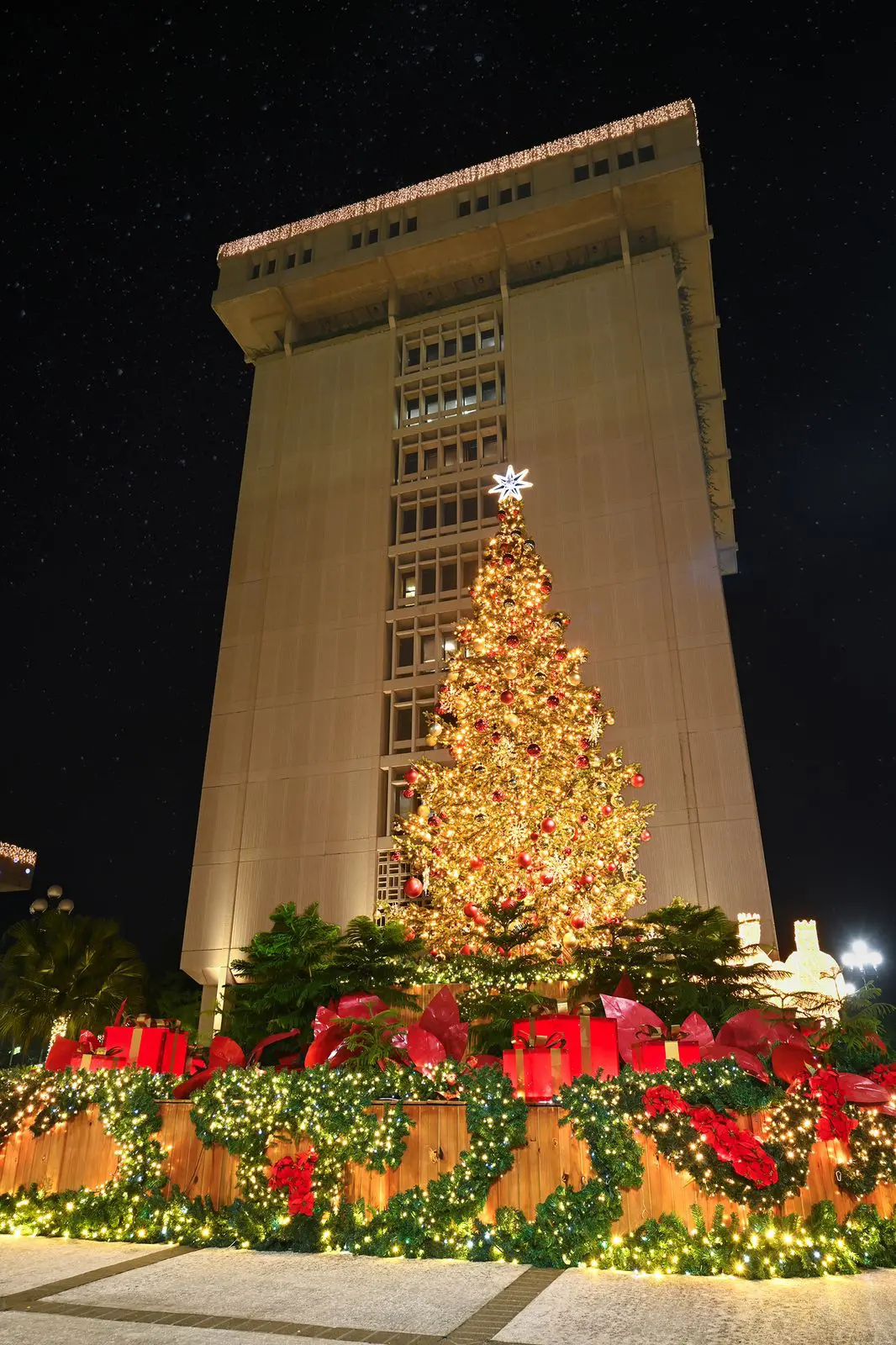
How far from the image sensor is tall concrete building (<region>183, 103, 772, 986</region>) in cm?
2462

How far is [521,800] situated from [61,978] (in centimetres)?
1369

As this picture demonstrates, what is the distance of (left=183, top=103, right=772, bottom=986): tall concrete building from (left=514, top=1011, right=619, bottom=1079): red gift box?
16.8m

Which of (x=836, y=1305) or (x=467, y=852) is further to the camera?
(x=467, y=852)

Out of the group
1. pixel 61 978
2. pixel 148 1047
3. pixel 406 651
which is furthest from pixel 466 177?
pixel 148 1047

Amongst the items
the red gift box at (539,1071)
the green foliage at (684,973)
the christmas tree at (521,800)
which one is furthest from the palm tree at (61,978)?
the red gift box at (539,1071)

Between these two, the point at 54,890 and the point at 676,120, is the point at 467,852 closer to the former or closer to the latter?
the point at 54,890

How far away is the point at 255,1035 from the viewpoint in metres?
8.75

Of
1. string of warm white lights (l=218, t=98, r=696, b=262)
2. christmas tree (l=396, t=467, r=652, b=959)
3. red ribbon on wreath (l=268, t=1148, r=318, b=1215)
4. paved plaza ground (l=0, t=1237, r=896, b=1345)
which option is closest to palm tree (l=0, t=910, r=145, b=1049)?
christmas tree (l=396, t=467, r=652, b=959)

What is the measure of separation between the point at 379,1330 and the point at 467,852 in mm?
9210

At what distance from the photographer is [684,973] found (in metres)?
8.18

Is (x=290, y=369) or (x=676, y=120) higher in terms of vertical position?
(x=676, y=120)

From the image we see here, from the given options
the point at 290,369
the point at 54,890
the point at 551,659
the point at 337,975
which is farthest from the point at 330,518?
the point at 337,975

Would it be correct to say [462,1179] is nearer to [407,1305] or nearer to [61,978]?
[407,1305]

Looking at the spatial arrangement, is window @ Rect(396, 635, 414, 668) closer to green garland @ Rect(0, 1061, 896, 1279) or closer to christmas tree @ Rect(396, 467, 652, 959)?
christmas tree @ Rect(396, 467, 652, 959)
